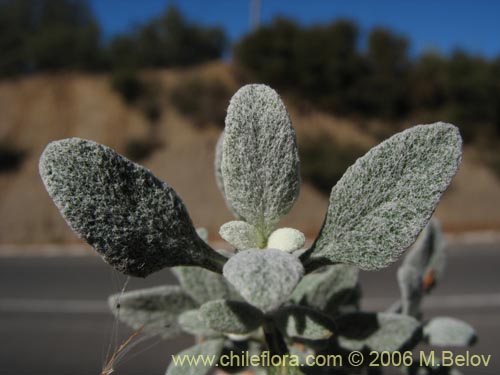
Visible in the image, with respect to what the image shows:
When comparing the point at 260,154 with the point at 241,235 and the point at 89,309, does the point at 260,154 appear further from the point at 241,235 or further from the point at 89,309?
the point at 89,309

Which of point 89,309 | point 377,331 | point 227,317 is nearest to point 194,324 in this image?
point 227,317

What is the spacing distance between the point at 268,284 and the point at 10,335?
667cm

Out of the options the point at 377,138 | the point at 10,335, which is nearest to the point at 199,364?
the point at 10,335

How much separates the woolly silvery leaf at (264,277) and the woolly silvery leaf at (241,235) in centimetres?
8

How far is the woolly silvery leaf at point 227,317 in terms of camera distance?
1.79 feet

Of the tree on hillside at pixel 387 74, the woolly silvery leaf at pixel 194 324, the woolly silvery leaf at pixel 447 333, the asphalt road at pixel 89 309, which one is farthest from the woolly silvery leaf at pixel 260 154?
the tree on hillside at pixel 387 74

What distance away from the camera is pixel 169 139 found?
15.3 m

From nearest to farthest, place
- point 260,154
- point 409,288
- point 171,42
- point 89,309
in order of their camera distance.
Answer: point 260,154, point 409,288, point 89,309, point 171,42

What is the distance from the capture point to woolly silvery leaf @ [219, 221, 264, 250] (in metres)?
0.55

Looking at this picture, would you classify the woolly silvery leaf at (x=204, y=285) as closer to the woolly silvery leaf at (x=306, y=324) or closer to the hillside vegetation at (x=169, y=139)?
the woolly silvery leaf at (x=306, y=324)

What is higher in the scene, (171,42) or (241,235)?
(171,42)

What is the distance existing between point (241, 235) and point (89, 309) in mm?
6804

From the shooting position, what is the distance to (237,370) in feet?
2.46

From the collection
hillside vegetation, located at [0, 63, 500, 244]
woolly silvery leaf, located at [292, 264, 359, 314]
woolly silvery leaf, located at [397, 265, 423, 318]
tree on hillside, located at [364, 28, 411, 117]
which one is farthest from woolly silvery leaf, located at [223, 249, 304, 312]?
tree on hillside, located at [364, 28, 411, 117]
